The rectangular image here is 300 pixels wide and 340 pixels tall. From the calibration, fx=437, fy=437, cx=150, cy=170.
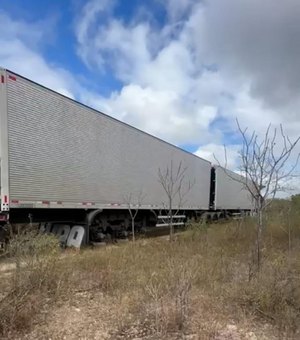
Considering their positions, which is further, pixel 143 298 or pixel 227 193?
pixel 227 193

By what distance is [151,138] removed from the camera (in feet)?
59.7

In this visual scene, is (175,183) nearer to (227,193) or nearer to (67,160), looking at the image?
(67,160)

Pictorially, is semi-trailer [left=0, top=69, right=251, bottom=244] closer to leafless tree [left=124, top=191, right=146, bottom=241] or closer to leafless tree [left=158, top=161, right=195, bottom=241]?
leafless tree [left=124, top=191, right=146, bottom=241]

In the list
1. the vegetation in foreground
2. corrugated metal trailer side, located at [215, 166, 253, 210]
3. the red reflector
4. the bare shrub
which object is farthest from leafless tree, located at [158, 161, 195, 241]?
the bare shrub

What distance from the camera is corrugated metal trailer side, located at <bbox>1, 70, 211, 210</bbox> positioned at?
10.3 metres

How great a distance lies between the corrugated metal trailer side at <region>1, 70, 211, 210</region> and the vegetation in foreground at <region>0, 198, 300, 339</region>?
3.20 m

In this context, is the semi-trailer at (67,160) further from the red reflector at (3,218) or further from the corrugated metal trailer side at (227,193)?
the corrugated metal trailer side at (227,193)

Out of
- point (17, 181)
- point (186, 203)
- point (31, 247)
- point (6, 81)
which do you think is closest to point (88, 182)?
point (17, 181)

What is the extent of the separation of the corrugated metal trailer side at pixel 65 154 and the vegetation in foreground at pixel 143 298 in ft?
10.5

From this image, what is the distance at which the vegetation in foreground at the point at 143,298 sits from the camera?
16.3 feet

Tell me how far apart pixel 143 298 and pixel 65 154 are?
7.01 metres

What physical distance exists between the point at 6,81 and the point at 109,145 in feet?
17.1

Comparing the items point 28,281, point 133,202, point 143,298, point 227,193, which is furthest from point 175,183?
point 28,281

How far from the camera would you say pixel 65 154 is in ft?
40.2
